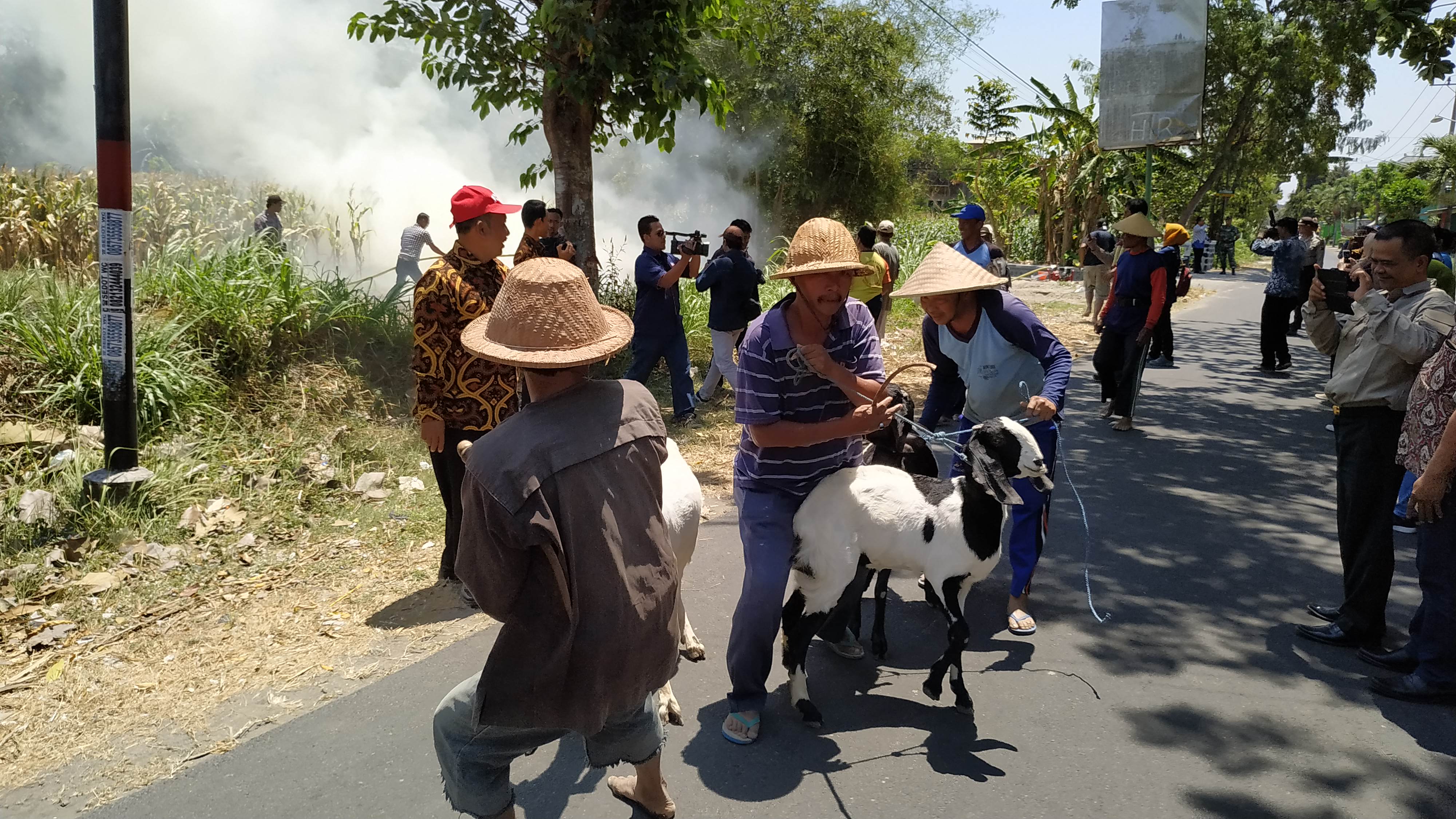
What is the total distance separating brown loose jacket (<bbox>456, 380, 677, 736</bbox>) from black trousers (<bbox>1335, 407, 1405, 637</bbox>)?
3.43m

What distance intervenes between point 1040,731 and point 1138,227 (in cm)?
573

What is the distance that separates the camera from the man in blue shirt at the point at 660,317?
789 centimetres

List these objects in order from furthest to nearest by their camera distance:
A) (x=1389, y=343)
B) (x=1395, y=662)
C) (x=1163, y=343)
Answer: (x=1163, y=343) < (x=1395, y=662) < (x=1389, y=343)

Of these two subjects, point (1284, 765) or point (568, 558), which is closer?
point (568, 558)

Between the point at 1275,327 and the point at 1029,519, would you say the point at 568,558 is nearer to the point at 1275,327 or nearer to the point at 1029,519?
the point at 1029,519

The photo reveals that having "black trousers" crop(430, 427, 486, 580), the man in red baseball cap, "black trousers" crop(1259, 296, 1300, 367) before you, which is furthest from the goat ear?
"black trousers" crop(1259, 296, 1300, 367)

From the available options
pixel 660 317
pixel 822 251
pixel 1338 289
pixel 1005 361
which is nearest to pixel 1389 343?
pixel 1338 289

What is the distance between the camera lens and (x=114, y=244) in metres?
5.03

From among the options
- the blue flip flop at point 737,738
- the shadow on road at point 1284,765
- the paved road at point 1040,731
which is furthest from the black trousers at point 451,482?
the shadow on road at point 1284,765

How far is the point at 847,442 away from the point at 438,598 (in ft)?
7.81

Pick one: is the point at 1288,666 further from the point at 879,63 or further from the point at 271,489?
the point at 879,63

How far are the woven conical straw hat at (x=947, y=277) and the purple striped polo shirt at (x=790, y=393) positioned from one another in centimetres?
58

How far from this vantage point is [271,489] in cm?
577

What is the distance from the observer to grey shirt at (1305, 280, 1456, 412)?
3.74m
